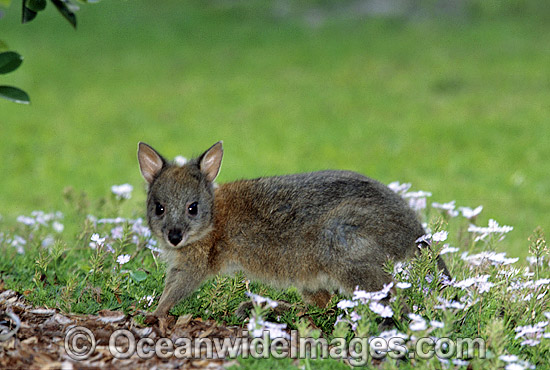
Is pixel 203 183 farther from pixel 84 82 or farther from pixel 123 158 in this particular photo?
pixel 84 82

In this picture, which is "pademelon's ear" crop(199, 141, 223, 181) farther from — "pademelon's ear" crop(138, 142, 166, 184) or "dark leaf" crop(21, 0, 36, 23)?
"dark leaf" crop(21, 0, 36, 23)

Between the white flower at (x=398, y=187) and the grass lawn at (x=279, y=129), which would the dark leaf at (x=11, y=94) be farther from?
the white flower at (x=398, y=187)

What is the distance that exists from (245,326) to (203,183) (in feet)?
4.16

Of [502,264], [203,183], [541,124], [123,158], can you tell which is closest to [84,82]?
[123,158]

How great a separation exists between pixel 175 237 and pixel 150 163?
833mm

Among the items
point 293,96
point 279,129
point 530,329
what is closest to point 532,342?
point 530,329

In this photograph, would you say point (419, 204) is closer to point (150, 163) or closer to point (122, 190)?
point (150, 163)

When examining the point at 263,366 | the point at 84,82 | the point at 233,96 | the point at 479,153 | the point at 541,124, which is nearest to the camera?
the point at 263,366

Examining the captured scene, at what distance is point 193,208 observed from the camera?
229 inches

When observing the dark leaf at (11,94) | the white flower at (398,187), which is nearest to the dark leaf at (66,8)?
the dark leaf at (11,94)

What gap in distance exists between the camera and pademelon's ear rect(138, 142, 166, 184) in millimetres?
6090

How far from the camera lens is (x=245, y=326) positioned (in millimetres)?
5387

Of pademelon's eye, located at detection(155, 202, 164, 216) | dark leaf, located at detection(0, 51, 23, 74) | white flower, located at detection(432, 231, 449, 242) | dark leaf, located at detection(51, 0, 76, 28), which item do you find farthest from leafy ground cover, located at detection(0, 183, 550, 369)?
dark leaf, located at detection(51, 0, 76, 28)

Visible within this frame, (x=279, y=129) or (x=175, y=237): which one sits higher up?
(x=279, y=129)
